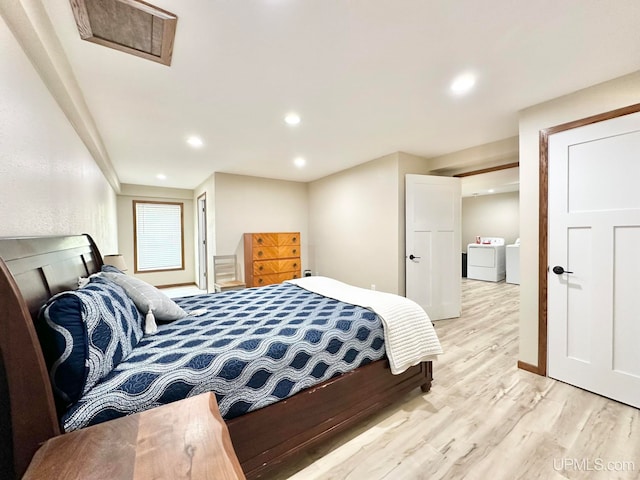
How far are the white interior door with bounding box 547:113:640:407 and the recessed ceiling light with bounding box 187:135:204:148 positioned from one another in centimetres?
357

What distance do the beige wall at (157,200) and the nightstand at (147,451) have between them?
6027mm

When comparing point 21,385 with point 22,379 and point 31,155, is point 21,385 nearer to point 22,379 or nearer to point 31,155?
point 22,379

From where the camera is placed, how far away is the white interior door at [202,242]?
18.7 feet

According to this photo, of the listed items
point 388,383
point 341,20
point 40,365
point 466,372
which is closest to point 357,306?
point 388,383

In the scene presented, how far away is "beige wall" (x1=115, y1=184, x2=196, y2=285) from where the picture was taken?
5.84 metres

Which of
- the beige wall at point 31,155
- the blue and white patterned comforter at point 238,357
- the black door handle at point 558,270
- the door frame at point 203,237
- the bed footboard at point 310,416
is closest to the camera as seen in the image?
the blue and white patterned comforter at point 238,357

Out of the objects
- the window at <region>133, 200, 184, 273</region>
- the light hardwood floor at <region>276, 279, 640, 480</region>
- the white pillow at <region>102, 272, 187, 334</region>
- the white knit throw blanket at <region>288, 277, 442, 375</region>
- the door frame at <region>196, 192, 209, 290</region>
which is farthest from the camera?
the window at <region>133, 200, 184, 273</region>

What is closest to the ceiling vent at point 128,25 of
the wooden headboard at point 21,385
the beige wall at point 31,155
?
the beige wall at point 31,155

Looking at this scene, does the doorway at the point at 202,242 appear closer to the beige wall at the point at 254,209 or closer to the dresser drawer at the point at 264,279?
the beige wall at the point at 254,209

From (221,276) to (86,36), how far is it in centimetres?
389

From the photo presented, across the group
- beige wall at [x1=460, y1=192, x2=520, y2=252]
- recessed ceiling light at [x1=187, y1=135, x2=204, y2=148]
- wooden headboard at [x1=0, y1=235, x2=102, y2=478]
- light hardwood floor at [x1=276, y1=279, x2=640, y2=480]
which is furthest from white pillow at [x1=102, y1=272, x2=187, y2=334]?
beige wall at [x1=460, y1=192, x2=520, y2=252]

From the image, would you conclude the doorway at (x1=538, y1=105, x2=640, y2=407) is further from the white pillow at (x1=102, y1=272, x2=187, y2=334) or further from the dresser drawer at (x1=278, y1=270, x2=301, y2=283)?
the dresser drawer at (x1=278, y1=270, x2=301, y2=283)

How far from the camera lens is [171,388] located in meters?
1.09

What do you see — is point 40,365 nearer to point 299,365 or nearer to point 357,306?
point 299,365
